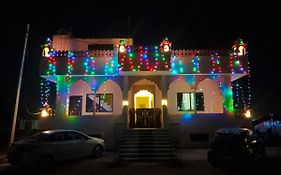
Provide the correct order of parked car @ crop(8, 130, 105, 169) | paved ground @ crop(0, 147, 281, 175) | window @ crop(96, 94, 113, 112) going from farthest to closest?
window @ crop(96, 94, 113, 112)
parked car @ crop(8, 130, 105, 169)
paved ground @ crop(0, 147, 281, 175)

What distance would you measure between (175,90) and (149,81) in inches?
78.3

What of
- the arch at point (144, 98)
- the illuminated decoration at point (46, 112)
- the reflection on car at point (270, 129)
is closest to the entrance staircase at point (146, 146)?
the arch at point (144, 98)

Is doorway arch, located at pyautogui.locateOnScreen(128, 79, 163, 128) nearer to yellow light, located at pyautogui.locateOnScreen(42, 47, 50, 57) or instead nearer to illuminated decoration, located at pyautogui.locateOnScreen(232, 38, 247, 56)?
illuminated decoration, located at pyautogui.locateOnScreen(232, 38, 247, 56)

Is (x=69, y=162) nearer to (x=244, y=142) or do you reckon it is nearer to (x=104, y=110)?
(x=104, y=110)

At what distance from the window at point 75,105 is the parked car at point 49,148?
5426 millimetres

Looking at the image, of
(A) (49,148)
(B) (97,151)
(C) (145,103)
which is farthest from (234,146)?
(C) (145,103)

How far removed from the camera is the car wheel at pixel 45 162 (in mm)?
10125

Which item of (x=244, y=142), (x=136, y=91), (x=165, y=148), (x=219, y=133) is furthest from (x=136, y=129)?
(x=244, y=142)

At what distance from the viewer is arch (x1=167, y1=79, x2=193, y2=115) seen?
1781 centimetres

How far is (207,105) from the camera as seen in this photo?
1797cm

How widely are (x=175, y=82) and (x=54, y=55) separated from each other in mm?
8652

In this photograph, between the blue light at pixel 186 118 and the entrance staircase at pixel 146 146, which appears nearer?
the entrance staircase at pixel 146 146

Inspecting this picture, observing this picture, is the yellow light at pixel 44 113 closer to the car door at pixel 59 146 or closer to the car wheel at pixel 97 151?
the car wheel at pixel 97 151

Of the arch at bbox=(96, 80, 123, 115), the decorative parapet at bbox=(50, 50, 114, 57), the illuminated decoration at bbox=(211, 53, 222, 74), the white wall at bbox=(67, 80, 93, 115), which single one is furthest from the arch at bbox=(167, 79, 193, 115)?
the white wall at bbox=(67, 80, 93, 115)
